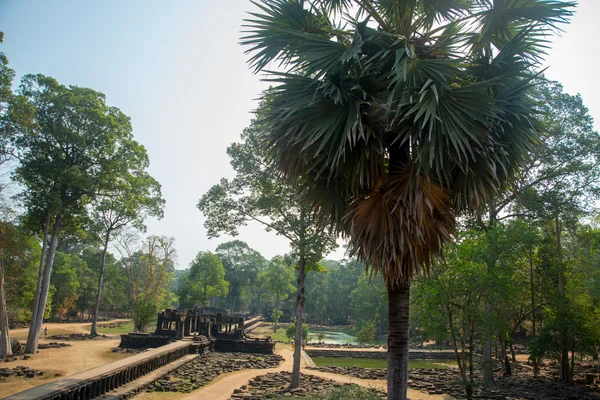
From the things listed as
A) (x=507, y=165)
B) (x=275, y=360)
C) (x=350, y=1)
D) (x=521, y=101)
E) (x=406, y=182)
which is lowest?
(x=275, y=360)

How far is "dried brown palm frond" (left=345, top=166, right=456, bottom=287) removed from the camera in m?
4.70

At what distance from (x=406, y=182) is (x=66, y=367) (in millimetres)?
16667

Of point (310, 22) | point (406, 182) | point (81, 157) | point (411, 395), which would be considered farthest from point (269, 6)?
point (81, 157)

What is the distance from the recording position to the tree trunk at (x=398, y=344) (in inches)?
195

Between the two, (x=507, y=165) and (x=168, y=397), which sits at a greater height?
(x=507, y=165)

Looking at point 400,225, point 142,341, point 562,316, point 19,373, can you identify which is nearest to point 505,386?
point 562,316

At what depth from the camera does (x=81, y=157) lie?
1994 centimetres

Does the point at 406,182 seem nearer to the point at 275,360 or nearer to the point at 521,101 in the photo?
the point at 521,101

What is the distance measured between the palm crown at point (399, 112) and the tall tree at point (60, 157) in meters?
17.0

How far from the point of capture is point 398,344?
4992mm

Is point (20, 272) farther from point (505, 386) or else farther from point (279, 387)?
point (505, 386)

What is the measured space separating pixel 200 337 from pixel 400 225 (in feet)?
72.8

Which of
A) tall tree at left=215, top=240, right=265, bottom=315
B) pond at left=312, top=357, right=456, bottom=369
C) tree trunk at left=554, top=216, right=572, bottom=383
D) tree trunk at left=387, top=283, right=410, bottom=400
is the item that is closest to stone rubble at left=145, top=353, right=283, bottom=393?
pond at left=312, top=357, right=456, bottom=369

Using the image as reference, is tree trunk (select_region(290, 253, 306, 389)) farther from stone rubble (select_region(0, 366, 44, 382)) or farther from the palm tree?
stone rubble (select_region(0, 366, 44, 382))
